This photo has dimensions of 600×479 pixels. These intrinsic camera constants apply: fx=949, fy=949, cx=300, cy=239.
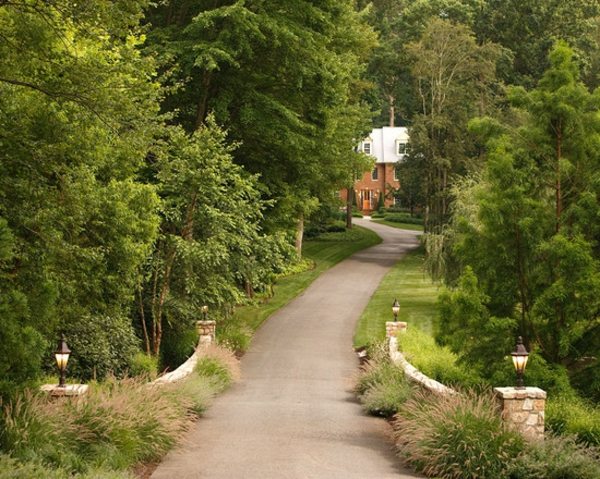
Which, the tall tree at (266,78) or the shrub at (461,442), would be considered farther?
the tall tree at (266,78)

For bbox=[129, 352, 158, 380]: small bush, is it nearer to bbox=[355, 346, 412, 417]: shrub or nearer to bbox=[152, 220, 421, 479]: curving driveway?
bbox=[152, 220, 421, 479]: curving driveway

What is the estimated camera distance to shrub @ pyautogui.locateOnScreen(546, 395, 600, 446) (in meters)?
13.5

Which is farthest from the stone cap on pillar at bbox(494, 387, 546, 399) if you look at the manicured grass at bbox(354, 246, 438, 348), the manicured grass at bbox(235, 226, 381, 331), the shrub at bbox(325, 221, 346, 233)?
the shrub at bbox(325, 221, 346, 233)

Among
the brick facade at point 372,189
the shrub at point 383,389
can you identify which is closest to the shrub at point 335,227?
the brick facade at point 372,189

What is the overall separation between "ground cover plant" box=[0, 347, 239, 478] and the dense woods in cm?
70

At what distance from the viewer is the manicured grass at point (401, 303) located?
107ft

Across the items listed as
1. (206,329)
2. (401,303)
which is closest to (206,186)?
(206,329)

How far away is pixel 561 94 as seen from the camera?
57.8ft

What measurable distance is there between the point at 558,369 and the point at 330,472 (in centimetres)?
545

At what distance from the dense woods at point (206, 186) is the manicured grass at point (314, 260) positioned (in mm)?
3917

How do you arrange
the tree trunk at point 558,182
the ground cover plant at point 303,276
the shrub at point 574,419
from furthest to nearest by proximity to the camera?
the ground cover plant at point 303,276 < the tree trunk at point 558,182 < the shrub at point 574,419

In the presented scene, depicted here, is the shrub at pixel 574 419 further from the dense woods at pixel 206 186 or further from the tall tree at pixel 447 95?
the tall tree at pixel 447 95

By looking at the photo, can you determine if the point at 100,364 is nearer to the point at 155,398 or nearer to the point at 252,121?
the point at 155,398

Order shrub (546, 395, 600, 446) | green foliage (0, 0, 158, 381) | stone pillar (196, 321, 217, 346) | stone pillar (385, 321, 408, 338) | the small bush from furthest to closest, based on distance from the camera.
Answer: stone pillar (385, 321, 408, 338), stone pillar (196, 321, 217, 346), the small bush, green foliage (0, 0, 158, 381), shrub (546, 395, 600, 446)
